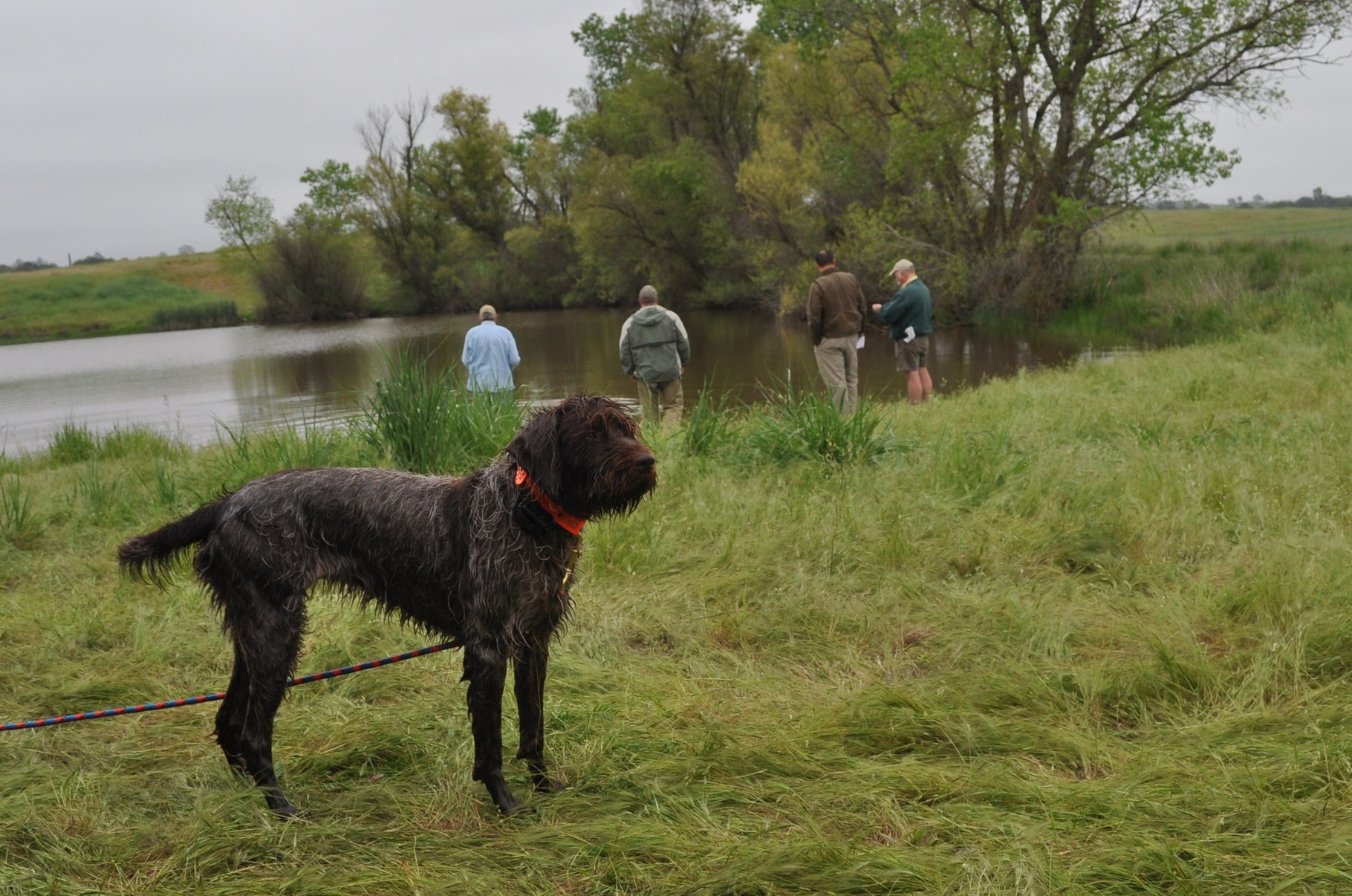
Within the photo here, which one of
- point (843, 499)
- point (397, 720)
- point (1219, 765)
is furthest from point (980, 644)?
point (397, 720)

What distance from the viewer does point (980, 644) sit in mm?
4680

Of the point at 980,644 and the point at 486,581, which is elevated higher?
the point at 486,581

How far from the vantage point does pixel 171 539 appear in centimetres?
364

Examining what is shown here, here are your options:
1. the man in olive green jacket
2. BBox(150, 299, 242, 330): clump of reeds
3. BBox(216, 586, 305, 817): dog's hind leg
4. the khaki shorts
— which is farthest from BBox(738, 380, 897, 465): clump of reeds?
BBox(150, 299, 242, 330): clump of reeds

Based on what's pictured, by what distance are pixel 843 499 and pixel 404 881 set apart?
4.35 meters

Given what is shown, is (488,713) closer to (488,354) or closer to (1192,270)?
(488,354)

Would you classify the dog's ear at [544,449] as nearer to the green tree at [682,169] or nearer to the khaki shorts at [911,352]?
the khaki shorts at [911,352]

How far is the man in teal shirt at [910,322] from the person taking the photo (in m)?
13.4

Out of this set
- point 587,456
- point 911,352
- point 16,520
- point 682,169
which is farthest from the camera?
point 682,169

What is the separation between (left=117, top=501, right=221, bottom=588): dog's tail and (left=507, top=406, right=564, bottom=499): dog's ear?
1177 mm

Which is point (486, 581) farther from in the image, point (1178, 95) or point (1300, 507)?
point (1178, 95)

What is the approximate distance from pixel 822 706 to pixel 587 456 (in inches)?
63.0

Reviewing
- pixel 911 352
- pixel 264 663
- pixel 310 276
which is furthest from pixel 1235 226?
pixel 310 276

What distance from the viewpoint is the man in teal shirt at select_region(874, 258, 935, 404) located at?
44.0 ft
